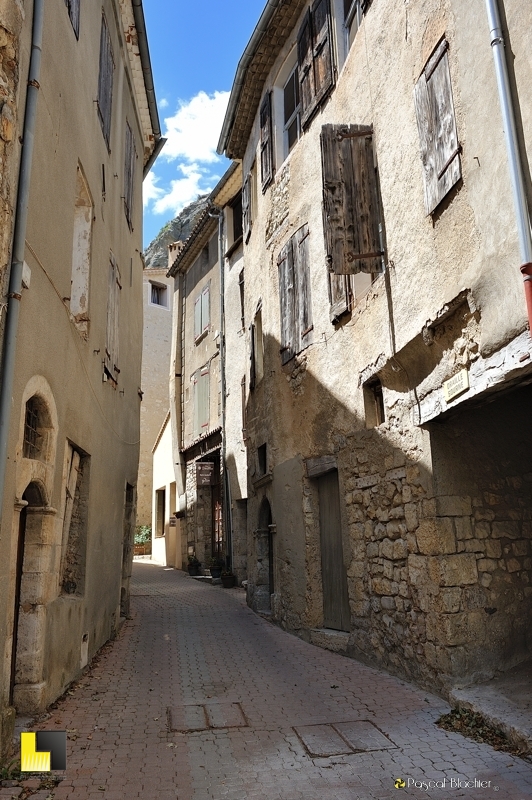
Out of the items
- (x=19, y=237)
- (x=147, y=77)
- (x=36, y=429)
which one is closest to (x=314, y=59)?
Answer: (x=147, y=77)

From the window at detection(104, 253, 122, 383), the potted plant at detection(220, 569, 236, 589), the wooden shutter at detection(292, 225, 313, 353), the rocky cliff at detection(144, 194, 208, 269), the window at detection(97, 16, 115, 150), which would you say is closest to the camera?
the window at detection(97, 16, 115, 150)

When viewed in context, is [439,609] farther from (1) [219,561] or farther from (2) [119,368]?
(1) [219,561]

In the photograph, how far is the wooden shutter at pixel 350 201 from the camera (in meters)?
6.57

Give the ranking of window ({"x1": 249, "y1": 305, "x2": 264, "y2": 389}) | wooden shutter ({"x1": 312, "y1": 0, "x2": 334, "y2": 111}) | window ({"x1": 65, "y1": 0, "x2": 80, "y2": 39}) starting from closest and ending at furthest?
window ({"x1": 65, "y1": 0, "x2": 80, "y2": 39}) < wooden shutter ({"x1": 312, "y1": 0, "x2": 334, "y2": 111}) < window ({"x1": 249, "y1": 305, "x2": 264, "y2": 389})

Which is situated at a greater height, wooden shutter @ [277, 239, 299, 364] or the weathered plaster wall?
the weathered plaster wall

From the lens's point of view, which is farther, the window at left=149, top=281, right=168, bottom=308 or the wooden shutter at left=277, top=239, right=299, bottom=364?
the window at left=149, top=281, right=168, bottom=308

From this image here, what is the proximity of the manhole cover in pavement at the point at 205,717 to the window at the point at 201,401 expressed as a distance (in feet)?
42.9

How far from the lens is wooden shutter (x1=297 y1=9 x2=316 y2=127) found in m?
8.95

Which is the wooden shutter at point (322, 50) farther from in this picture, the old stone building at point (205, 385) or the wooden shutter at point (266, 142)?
the old stone building at point (205, 385)

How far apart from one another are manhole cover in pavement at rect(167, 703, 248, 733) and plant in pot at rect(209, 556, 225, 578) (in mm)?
10418

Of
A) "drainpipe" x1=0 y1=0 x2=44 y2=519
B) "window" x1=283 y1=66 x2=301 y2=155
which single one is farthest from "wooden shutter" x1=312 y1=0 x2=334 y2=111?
"drainpipe" x1=0 y1=0 x2=44 y2=519

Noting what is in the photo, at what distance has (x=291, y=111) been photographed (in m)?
10.3

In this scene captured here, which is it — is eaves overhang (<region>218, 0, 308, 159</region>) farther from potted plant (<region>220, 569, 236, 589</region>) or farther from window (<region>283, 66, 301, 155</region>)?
potted plant (<region>220, 569, 236, 589</region>)

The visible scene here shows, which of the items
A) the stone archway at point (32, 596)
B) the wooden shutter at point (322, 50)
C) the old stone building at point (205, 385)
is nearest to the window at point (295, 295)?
the wooden shutter at point (322, 50)
